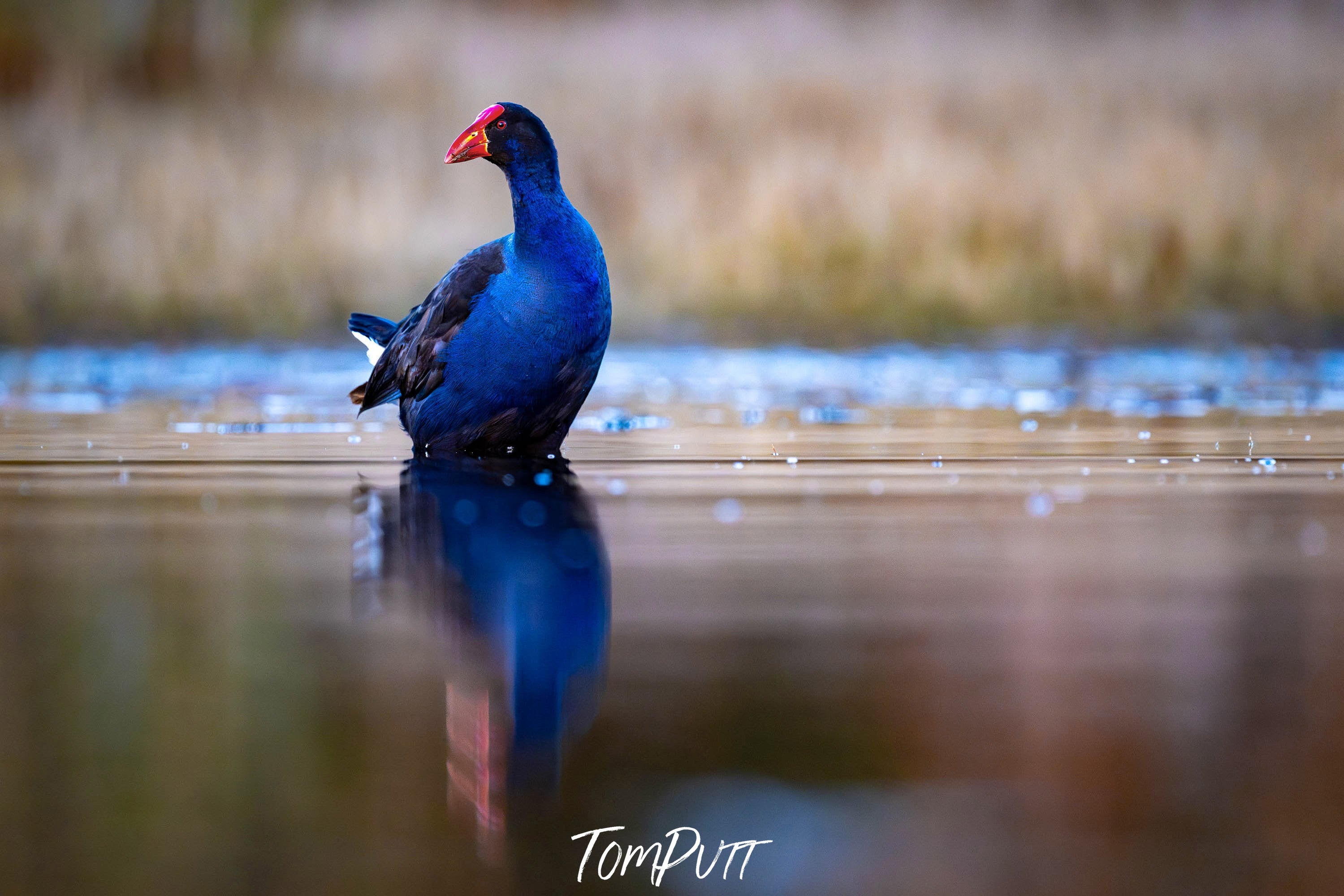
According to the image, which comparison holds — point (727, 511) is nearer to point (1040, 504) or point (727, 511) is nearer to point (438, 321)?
point (1040, 504)

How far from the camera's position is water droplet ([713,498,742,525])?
3.67m

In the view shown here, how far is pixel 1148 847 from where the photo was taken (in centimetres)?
139

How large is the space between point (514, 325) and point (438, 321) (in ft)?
1.58

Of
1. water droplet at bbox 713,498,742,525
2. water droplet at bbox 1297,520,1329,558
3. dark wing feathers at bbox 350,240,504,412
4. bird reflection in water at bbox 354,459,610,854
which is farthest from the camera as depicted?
→ dark wing feathers at bbox 350,240,504,412

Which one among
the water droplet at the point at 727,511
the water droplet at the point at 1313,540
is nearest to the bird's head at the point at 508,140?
the water droplet at the point at 727,511

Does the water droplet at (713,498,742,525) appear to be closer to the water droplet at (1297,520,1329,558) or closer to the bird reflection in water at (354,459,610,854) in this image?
the bird reflection in water at (354,459,610,854)

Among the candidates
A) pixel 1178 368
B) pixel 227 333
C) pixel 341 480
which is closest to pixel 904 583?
pixel 341 480

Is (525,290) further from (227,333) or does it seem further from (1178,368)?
(227,333)

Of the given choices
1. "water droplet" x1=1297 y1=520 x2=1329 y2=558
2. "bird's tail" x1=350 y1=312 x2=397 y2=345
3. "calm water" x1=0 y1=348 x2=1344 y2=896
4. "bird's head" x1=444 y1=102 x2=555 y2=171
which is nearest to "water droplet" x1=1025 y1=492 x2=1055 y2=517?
"calm water" x1=0 y1=348 x2=1344 y2=896

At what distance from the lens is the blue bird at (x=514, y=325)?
4.82 m

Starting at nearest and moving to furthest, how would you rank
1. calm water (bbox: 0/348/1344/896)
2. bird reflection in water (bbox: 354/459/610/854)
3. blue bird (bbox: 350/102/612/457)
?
calm water (bbox: 0/348/1344/896)
bird reflection in water (bbox: 354/459/610/854)
blue bird (bbox: 350/102/612/457)

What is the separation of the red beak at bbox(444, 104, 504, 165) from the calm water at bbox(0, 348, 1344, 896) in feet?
4.06

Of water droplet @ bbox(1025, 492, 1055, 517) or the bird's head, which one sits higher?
the bird's head

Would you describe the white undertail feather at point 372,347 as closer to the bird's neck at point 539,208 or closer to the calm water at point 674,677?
the bird's neck at point 539,208
